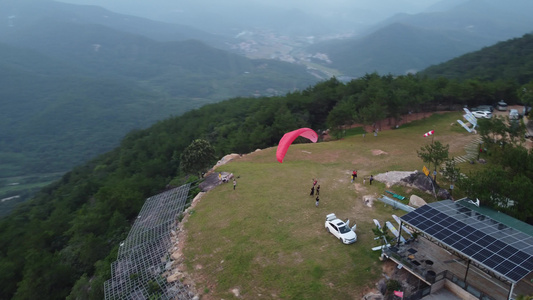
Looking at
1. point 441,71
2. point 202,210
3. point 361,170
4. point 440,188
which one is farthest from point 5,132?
point 441,71

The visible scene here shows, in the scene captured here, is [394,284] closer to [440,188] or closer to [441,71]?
[440,188]

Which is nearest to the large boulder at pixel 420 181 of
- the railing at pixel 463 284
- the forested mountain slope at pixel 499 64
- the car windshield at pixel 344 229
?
the car windshield at pixel 344 229

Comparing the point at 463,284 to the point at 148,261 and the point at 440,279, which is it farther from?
the point at 148,261

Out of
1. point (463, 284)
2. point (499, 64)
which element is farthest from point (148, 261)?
point (499, 64)

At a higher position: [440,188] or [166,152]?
[440,188]

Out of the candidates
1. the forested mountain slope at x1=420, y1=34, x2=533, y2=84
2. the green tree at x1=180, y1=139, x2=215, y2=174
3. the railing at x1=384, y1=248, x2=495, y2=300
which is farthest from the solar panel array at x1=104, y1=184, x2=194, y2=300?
the forested mountain slope at x1=420, y1=34, x2=533, y2=84
